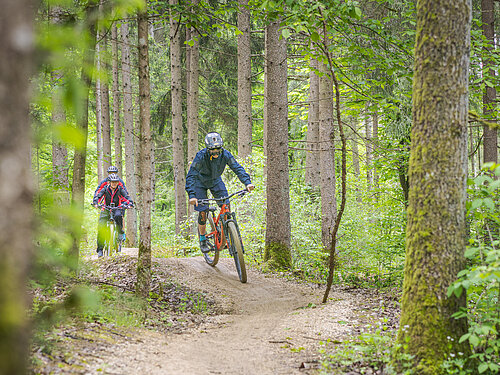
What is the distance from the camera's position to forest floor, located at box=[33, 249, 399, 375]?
377cm

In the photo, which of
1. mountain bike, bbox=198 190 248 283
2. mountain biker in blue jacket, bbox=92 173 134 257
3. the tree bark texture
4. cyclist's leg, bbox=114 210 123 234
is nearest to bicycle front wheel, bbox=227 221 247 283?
mountain bike, bbox=198 190 248 283

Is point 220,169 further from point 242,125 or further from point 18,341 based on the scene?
point 18,341

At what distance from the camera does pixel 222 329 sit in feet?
18.3

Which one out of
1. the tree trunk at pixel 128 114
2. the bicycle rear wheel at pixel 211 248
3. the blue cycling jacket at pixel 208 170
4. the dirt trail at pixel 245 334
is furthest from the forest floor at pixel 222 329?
the tree trunk at pixel 128 114

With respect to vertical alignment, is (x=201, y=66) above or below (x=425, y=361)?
above

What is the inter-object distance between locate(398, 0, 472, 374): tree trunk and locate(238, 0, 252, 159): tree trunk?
1070 cm

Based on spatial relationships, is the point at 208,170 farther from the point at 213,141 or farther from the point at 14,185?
the point at 14,185

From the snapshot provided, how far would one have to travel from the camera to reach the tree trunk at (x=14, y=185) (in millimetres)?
1311

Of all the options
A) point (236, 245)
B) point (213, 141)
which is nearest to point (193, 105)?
point (213, 141)

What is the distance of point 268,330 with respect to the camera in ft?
17.7

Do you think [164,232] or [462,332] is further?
[164,232]

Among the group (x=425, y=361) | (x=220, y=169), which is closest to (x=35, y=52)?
(x=425, y=361)

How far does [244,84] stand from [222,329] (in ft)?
33.1

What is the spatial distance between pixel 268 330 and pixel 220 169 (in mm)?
3823
